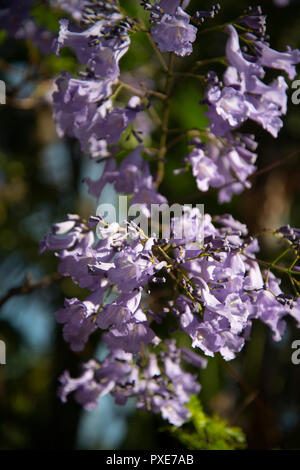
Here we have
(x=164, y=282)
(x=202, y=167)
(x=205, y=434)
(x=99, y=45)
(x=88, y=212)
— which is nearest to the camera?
(x=164, y=282)

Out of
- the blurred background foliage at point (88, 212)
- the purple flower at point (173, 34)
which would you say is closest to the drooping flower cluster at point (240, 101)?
the purple flower at point (173, 34)

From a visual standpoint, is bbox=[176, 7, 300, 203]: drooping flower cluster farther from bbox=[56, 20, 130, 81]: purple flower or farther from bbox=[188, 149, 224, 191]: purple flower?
bbox=[56, 20, 130, 81]: purple flower

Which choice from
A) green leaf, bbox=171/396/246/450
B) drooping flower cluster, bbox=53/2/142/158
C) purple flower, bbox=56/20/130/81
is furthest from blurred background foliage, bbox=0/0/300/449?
purple flower, bbox=56/20/130/81

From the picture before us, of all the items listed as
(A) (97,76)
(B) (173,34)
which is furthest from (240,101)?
(A) (97,76)

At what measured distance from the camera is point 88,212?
287 cm

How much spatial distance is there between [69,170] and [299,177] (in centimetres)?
146

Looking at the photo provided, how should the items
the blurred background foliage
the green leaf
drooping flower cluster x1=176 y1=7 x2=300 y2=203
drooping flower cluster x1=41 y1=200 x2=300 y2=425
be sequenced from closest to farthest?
drooping flower cluster x1=41 y1=200 x2=300 y2=425
drooping flower cluster x1=176 y1=7 x2=300 y2=203
the green leaf
the blurred background foliage

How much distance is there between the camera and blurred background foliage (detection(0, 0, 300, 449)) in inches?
82.4

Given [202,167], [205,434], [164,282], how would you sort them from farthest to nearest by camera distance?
[205,434] < [202,167] < [164,282]

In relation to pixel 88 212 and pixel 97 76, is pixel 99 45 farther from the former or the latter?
pixel 88 212

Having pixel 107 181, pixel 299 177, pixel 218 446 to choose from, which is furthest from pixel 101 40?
pixel 299 177

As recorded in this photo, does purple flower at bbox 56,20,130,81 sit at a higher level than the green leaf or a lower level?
higher
